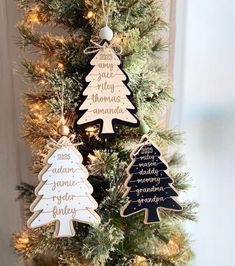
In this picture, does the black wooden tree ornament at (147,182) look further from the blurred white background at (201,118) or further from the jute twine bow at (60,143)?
the blurred white background at (201,118)

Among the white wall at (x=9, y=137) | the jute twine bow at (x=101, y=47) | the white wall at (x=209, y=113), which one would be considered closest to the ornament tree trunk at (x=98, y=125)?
the jute twine bow at (x=101, y=47)

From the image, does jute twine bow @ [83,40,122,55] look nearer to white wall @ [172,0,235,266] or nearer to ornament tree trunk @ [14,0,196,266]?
ornament tree trunk @ [14,0,196,266]

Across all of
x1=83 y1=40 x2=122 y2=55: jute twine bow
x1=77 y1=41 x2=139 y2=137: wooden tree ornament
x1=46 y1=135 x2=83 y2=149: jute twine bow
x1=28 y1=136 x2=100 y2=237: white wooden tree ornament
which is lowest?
x1=28 y1=136 x2=100 y2=237: white wooden tree ornament

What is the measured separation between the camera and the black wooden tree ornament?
88cm

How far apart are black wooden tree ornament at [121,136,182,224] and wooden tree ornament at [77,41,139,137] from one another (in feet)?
0.25

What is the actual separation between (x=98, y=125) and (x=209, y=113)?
0.46 metres

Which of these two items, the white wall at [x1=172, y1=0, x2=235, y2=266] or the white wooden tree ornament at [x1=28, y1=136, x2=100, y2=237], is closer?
the white wooden tree ornament at [x1=28, y1=136, x2=100, y2=237]

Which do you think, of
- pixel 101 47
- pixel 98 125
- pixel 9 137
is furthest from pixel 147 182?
pixel 9 137

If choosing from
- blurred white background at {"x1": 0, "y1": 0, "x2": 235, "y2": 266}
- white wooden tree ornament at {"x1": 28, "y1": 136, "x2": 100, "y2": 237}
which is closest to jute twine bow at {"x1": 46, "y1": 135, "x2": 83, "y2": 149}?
white wooden tree ornament at {"x1": 28, "y1": 136, "x2": 100, "y2": 237}

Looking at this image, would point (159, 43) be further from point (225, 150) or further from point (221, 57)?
point (225, 150)

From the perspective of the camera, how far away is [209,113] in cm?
123

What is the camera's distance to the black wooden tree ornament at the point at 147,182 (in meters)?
0.88

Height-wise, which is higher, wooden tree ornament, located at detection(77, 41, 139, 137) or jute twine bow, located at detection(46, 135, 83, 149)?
wooden tree ornament, located at detection(77, 41, 139, 137)

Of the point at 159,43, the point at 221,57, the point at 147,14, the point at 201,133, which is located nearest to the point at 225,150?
the point at 201,133
